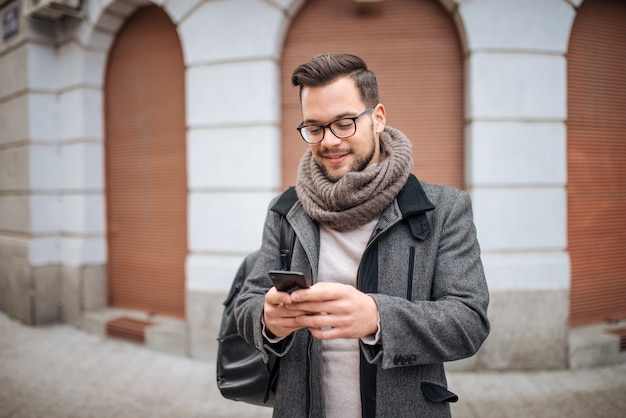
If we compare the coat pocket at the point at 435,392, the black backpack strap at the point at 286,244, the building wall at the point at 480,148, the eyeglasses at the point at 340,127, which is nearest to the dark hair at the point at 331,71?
the eyeglasses at the point at 340,127

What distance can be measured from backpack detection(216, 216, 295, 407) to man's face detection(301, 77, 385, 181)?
1.16 feet

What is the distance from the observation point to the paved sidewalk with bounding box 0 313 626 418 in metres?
3.93

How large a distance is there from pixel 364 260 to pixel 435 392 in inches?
22.2

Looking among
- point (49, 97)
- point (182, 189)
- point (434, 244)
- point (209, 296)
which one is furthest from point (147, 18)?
point (434, 244)

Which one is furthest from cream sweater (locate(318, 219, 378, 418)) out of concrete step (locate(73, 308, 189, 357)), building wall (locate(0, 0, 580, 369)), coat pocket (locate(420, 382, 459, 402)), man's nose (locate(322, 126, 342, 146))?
concrete step (locate(73, 308, 189, 357))

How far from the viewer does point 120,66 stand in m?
6.16

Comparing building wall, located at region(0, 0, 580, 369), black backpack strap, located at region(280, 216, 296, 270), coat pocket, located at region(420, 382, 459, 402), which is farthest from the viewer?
building wall, located at region(0, 0, 580, 369)

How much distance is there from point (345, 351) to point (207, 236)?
3636mm

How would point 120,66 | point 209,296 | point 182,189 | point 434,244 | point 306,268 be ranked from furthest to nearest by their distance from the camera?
1. point 120,66
2. point 182,189
3. point 209,296
4. point 306,268
5. point 434,244

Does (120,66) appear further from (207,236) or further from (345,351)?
(345,351)

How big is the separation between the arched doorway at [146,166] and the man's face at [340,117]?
4172mm

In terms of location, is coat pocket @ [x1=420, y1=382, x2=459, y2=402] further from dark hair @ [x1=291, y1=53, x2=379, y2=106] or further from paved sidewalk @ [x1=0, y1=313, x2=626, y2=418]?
paved sidewalk @ [x1=0, y1=313, x2=626, y2=418]

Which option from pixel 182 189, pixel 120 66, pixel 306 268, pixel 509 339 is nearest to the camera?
pixel 306 268

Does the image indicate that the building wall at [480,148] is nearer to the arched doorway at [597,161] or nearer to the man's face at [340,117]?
the arched doorway at [597,161]
